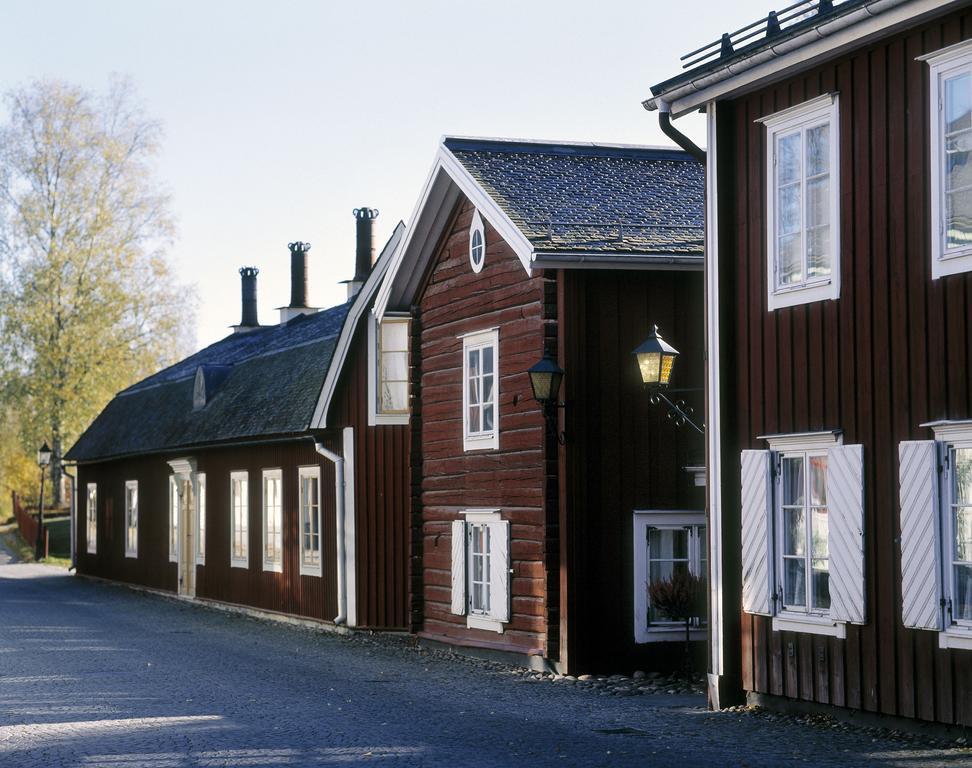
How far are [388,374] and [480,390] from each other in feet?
14.5

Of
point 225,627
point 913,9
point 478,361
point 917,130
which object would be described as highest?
point 913,9

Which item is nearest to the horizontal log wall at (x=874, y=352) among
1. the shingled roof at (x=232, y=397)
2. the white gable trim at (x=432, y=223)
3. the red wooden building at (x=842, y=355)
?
the red wooden building at (x=842, y=355)

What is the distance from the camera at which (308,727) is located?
12352 millimetres

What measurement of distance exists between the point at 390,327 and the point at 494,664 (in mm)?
6583

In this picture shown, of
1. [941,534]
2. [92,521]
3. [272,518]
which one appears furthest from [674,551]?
[92,521]

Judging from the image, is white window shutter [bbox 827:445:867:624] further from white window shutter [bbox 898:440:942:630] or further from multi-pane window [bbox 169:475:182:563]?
multi-pane window [bbox 169:475:182:563]

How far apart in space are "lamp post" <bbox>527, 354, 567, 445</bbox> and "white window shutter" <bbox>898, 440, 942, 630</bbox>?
5144 mm

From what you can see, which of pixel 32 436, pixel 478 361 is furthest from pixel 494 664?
pixel 32 436

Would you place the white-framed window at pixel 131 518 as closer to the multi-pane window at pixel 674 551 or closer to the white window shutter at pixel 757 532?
the multi-pane window at pixel 674 551

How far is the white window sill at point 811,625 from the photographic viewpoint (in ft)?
39.6

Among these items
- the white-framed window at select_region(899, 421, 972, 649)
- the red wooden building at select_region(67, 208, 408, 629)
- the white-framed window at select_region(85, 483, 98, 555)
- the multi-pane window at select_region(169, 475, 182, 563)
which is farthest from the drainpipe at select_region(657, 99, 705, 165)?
the white-framed window at select_region(85, 483, 98, 555)

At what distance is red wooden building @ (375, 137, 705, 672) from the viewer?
16.5 meters

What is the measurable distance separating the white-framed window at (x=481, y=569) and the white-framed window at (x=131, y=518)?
58.5 ft

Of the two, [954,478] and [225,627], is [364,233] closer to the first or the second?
[225,627]
